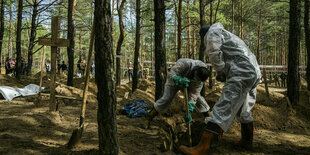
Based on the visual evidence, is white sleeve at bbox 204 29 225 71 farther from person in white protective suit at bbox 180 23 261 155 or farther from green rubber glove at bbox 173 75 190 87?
green rubber glove at bbox 173 75 190 87

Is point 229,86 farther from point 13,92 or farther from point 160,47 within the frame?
point 13,92

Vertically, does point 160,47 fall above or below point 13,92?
above

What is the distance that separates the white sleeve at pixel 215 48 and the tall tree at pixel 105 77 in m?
1.49

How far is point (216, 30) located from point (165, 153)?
1.95 meters

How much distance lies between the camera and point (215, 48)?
280cm

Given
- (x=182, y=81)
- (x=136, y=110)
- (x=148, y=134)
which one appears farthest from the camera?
(x=136, y=110)

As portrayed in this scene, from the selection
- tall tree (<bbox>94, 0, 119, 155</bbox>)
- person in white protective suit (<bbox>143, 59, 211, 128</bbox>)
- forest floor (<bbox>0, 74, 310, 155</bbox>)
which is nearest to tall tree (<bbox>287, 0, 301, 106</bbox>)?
forest floor (<bbox>0, 74, 310, 155</bbox>)

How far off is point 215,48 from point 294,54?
433 centimetres

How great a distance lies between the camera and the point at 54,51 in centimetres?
442

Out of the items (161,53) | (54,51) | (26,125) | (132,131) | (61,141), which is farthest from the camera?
(161,53)

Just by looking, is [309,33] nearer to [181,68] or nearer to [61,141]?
[181,68]

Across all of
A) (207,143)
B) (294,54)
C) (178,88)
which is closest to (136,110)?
(178,88)

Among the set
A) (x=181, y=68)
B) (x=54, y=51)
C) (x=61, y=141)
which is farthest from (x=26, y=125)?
(x=181, y=68)

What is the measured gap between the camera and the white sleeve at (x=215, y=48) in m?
2.79
